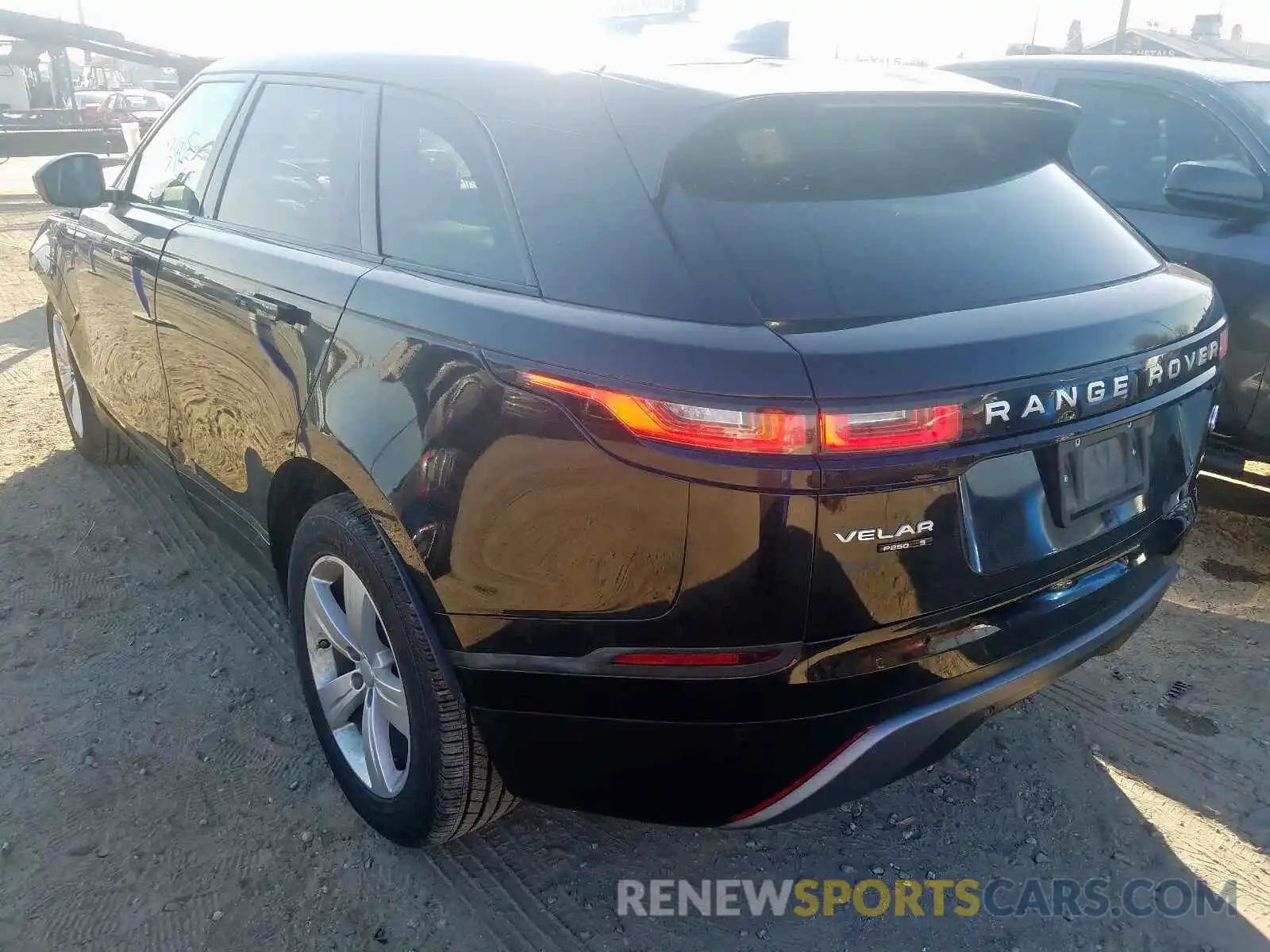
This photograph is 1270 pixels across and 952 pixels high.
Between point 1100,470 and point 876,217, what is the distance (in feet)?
2.15

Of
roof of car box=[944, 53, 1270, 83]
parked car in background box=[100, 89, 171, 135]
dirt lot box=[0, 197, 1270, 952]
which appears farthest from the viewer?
parked car in background box=[100, 89, 171, 135]

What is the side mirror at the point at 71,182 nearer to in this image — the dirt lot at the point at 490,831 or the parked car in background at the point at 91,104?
the dirt lot at the point at 490,831

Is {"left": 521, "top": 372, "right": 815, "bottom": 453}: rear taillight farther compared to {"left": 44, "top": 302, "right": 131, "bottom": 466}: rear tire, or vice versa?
{"left": 44, "top": 302, "right": 131, "bottom": 466}: rear tire

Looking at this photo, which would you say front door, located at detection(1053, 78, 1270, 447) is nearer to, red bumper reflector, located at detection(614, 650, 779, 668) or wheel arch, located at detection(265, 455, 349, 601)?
red bumper reflector, located at detection(614, 650, 779, 668)

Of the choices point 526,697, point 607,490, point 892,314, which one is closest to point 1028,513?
point 892,314

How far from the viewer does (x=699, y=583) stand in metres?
1.73

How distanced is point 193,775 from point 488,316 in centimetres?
164

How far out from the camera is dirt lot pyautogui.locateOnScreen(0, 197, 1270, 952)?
230 centimetres

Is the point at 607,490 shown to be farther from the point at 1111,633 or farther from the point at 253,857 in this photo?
the point at 253,857

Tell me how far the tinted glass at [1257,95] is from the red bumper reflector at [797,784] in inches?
143

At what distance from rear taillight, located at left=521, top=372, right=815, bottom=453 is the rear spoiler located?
465mm

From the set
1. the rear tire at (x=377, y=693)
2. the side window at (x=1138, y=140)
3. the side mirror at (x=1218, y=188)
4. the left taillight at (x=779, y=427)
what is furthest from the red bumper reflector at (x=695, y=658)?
the side window at (x=1138, y=140)

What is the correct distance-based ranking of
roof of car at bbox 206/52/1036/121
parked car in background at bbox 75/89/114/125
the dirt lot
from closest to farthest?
roof of car at bbox 206/52/1036/121, the dirt lot, parked car in background at bbox 75/89/114/125

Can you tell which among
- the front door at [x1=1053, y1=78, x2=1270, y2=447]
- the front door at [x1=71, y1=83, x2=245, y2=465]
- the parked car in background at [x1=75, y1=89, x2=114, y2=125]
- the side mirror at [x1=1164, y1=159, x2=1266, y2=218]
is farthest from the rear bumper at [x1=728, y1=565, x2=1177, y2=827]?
the parked car in background at [x1=75, y1=89, x2=114, y2=125]
